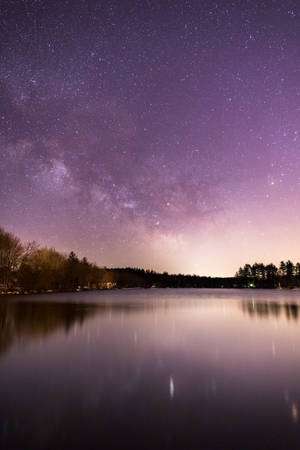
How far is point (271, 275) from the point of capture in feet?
600

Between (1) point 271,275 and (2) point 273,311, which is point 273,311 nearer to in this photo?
(2) point 273,311

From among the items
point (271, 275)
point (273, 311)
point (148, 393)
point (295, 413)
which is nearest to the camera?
point (295, 413)

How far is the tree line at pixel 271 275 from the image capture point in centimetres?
17134

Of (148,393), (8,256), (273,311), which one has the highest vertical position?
(8,256)

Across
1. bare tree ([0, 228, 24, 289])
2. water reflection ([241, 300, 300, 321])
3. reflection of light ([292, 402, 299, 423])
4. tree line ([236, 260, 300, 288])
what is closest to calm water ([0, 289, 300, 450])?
reflection of light ([292, 402, 299, 423])

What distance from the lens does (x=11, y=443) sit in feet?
18.0

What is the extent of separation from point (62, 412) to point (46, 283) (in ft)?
267

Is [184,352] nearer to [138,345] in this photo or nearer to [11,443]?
[138,345]

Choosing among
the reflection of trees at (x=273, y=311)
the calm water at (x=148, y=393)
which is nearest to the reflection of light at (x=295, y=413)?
the calm water at (x=148, y=393)

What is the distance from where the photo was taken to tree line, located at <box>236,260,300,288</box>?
562ft

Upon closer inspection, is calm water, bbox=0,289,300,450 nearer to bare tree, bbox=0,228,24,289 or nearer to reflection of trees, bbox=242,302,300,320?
reflection of trees, bbox=242,302,300,320

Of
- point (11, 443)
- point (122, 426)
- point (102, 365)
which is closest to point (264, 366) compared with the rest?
point (102, 365)

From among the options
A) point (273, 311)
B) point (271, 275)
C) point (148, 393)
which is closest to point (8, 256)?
point (273, 311)

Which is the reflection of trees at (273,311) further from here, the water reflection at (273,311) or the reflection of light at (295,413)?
the reflection of light at (295,413)
